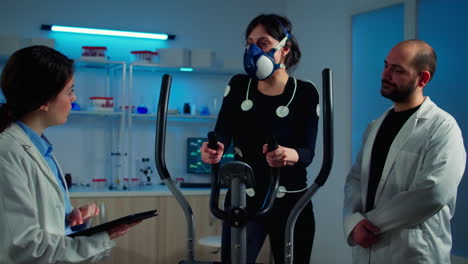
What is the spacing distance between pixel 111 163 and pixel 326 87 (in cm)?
371

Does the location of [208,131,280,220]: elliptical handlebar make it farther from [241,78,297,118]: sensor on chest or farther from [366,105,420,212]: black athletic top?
[366,105,420,212]: black athletic top

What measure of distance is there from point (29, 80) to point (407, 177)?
4.69 feet

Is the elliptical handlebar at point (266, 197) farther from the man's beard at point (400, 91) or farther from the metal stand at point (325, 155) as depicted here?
the man's beard at point (400, 91)

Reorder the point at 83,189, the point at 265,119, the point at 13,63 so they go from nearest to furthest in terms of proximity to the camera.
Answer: the point at 13,63 < the point at 265,119 < the point at 83,189

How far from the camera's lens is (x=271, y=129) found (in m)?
1.95

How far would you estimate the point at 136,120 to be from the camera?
17.3 ft

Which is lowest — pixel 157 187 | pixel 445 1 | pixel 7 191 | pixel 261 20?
pixel 157 187

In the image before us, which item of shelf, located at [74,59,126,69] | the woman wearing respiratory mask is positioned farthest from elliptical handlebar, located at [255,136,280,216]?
shelf, located at [74,59,126,69]

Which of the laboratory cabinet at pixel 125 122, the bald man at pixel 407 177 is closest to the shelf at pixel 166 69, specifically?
the laboratory cabinet at pixel 125 122

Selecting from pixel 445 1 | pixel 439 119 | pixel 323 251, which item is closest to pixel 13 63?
pixel 439 119

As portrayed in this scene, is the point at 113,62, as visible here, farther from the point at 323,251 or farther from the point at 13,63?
the point at 13,63

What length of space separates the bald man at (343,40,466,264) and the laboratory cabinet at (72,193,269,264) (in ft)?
7.84

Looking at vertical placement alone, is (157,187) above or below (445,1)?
below

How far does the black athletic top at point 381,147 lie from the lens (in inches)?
92.0
